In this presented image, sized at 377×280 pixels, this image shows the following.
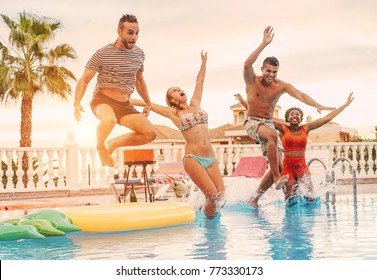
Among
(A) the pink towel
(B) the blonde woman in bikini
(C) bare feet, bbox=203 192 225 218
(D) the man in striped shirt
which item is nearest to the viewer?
(D) the man in striped shirt

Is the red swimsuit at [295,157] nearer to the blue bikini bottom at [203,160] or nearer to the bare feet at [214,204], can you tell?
the bare feet at [214,204]

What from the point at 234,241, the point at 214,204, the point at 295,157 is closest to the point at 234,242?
the point at 234,241

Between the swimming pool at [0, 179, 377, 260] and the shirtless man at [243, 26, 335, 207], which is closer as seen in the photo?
the swimming pool at [0, 179, 377, 260]

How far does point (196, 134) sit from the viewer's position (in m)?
9.17

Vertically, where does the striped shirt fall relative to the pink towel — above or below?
above

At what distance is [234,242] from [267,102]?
3234mm

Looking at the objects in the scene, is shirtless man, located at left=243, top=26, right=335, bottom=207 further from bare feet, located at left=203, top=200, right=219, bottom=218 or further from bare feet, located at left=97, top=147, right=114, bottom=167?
bare feet, located at left=97, top=147, right=114, bottom=167

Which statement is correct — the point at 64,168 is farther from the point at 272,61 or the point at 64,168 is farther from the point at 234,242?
the point at 234,242

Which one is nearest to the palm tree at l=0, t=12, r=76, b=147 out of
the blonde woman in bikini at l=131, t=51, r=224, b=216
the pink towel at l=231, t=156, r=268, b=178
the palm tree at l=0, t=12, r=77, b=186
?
the palm tree at l=0, t=12, r=77, b=186

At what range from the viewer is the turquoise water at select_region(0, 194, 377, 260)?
6.40 metres

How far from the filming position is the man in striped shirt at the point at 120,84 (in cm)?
803

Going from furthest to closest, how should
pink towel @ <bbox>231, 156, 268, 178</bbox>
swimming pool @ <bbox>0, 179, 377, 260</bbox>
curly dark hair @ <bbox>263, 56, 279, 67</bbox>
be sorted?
pink towel @ <bbox>231, 156, 268, 178</bbox>
curly dark hair @ <bbox>263, 56, 279, 67</bbox>
swimming pool @ <bbox>0, 179, 377, 260</bbox>
